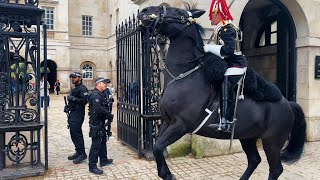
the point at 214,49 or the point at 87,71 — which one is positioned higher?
the point at 87,71

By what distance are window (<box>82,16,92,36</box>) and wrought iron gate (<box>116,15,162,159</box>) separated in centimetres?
2915

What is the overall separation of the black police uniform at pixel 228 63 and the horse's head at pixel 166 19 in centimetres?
50

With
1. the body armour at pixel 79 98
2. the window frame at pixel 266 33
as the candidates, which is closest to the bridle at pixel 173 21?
the body armour at pixel 79 98

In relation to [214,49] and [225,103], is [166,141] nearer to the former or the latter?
[225,103]

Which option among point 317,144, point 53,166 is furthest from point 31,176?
point 317,144

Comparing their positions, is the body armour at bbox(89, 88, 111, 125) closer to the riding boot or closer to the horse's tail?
the riding boot

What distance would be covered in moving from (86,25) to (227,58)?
110 ft

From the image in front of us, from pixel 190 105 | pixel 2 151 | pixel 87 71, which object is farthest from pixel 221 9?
pixel 87 71

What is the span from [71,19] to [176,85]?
33365 millimetres

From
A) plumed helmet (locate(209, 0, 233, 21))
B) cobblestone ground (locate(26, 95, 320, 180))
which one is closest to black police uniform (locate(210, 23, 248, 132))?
plumed helmet (locate(209, 0, 233, 21))

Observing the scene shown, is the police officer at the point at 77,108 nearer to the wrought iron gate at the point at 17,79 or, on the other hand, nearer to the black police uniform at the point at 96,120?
the black police uniform at the point at 96,120

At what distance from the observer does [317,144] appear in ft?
27.2

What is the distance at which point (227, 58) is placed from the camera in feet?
14.0

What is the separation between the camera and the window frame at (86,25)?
35500 millimetres
